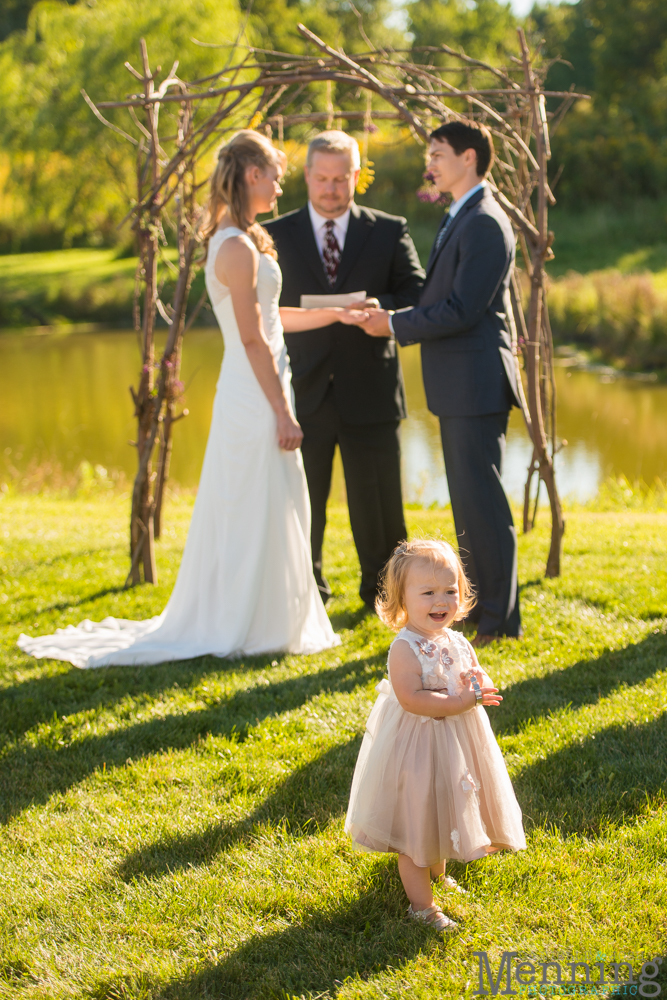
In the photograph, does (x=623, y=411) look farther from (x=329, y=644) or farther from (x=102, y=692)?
(x=102, y=692)

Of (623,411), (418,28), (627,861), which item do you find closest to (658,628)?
(627,861)

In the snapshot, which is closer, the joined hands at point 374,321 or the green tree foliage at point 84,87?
the joined hands at point 374,321

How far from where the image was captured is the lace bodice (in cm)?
226

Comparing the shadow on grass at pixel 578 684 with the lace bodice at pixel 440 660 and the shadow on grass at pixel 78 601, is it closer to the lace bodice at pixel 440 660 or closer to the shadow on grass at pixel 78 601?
the lace bodice at pixel 440 660

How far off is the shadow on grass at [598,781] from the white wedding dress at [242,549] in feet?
4.81

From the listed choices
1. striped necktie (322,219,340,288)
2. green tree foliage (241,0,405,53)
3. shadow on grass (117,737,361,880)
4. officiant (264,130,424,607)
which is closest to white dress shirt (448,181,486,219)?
officiant (264,130,424,607)

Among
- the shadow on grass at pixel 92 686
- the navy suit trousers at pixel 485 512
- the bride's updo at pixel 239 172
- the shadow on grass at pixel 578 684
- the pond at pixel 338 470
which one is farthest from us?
the pond at pixel 338 470

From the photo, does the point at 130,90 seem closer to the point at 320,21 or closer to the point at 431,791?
the point at 320,21

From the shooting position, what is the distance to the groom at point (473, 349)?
3.84 m

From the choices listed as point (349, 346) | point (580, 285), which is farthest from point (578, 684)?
point (580, 285)

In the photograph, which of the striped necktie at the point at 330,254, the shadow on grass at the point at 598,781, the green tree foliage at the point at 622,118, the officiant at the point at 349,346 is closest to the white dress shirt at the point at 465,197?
the officiant at the point at 349,346

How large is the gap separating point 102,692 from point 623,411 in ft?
34.7

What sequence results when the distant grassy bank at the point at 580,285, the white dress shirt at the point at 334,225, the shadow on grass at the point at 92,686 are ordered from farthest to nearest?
the distant grassy bank at the point at 580,285 < the white dress shirt at the point at 334,225 < the shadow on grass at the point at 92,686

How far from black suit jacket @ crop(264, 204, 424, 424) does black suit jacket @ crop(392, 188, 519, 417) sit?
19.0 inches
